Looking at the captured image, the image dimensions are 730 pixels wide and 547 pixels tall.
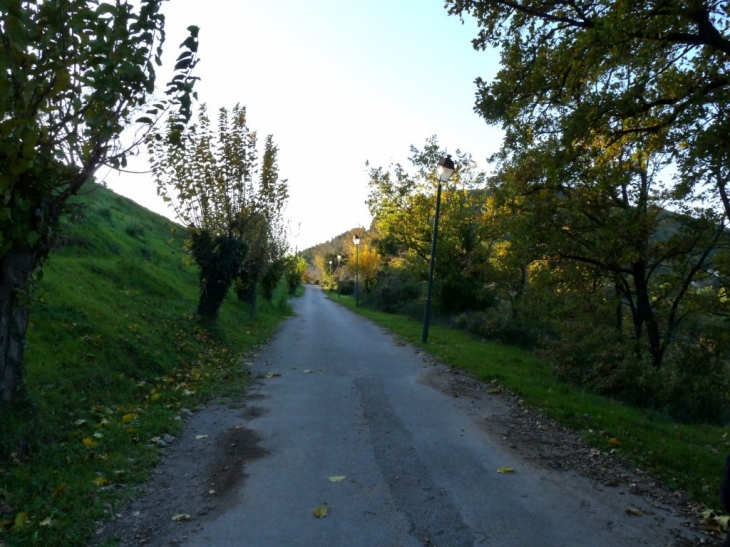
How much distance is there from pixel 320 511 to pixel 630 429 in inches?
191

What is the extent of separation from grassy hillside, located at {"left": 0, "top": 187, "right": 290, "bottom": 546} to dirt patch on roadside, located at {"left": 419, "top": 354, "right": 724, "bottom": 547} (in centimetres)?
418

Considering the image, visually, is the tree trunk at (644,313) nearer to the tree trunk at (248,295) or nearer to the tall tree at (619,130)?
the tall tree at (619,130)

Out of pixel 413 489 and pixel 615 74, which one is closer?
pixel 413 489

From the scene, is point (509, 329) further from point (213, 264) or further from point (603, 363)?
point (213, 264)

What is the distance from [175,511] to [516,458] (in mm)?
3698

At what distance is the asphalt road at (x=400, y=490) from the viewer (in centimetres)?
460

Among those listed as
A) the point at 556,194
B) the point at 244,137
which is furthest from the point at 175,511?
the point at 244,137

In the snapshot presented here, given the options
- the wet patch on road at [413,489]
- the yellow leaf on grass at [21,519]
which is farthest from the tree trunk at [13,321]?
the wet patch on road at [413,489]

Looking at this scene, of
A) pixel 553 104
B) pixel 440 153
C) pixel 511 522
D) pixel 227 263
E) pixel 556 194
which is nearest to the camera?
pixel 511 522

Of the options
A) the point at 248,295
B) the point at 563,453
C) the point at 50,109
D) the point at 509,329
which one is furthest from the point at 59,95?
the point at 248,295

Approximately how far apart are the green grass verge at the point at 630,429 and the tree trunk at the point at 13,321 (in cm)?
660

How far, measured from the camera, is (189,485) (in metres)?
5.71

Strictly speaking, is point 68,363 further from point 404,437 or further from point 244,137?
point 244,137

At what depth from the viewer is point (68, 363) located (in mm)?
8055
